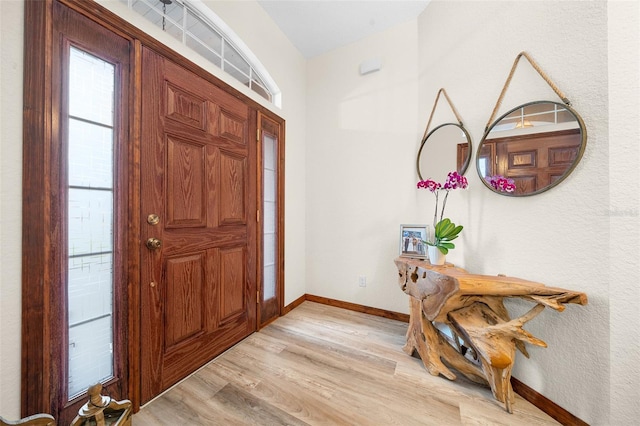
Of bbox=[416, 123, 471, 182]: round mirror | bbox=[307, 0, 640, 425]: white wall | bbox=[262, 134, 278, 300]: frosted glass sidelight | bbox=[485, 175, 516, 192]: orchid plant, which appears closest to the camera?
bbox=[307, 0, 640, 425]: white wall

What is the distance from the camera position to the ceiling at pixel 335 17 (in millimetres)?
2033

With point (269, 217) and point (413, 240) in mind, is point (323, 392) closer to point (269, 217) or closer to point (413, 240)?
point (413, 240)

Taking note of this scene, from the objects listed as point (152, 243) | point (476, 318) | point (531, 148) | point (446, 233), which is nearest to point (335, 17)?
point (531, 148)

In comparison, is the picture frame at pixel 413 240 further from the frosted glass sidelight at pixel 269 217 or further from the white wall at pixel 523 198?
the frosted glass sidelight at pixel 269 217

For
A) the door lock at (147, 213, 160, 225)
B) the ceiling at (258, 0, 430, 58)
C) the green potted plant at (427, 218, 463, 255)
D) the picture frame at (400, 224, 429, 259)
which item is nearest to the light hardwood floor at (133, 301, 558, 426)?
the picture frame at (400, 224, 429, 259)

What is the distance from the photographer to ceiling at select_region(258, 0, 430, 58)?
2033 mm

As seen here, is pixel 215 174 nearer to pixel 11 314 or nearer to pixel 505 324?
pixel 11 314

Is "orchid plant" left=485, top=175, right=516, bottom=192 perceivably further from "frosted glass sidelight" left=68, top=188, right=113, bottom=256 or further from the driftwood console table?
"frosted glass sidelight" left=68, top=188, right=113, bottom=256

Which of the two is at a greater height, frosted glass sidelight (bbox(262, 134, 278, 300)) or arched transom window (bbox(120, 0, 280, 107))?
arched transom window (bbox(120, 0, 280, 107))

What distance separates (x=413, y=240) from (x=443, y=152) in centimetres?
82

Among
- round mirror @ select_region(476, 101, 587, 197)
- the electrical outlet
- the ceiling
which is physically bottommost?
the electrical outlet

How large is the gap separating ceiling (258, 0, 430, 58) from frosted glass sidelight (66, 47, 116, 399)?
1.72 metres

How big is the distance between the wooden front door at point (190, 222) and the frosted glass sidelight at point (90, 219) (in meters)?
0.14

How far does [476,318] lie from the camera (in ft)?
4.44
